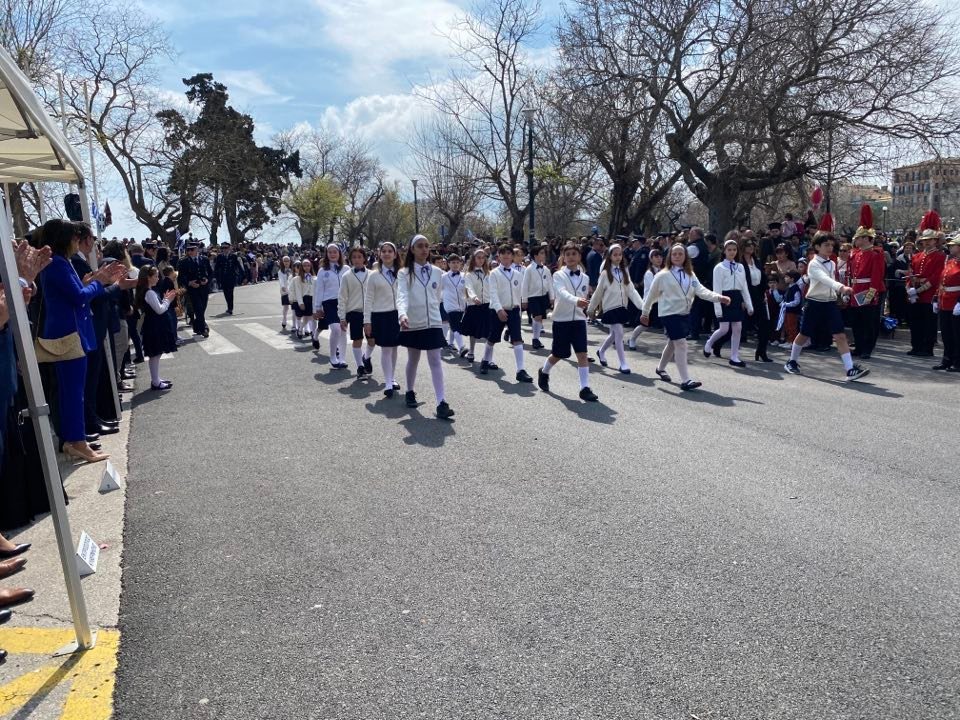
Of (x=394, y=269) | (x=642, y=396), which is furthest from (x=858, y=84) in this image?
(x=394, y=269)

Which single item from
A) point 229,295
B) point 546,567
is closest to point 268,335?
point 229,295

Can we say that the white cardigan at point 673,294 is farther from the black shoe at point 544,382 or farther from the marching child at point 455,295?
the marching child at point 455,295

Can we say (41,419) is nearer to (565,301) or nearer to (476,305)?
(565,301)

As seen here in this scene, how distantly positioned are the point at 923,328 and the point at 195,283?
45.8 feet

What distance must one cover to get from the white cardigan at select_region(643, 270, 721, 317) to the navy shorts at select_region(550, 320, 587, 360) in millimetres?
1336

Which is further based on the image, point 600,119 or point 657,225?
point 657,225

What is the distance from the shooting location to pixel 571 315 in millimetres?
9109

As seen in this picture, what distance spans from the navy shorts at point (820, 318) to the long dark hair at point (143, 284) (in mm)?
8772

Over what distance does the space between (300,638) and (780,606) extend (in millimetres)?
2273

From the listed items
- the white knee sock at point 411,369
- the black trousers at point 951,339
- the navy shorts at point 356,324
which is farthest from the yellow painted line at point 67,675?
the black trousers at point 951,339

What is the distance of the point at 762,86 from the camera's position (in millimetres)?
17266

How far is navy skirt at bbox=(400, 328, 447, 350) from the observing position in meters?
8.19

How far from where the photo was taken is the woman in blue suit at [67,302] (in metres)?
5.99

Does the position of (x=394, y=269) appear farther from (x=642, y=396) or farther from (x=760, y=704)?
(x=760, y=704)
